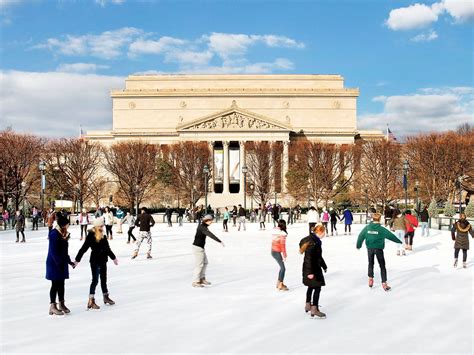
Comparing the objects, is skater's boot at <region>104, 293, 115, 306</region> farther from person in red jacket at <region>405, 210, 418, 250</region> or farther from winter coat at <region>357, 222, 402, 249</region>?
person in red jacket at <region>405, 210, 418, 250</region>

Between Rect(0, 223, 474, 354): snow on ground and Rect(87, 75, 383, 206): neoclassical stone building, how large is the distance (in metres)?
55.7

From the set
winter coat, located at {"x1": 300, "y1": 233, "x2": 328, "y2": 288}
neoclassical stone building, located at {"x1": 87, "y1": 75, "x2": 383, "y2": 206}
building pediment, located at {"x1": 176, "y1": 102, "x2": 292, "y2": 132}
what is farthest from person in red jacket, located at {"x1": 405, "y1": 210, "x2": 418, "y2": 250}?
neoclassical stone building, located at {"x1": 87, "y1": 75, "x2": 383, "y2": 206}

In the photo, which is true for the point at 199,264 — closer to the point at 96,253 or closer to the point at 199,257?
the point at 199,257

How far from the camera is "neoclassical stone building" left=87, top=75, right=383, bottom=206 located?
2766 inches

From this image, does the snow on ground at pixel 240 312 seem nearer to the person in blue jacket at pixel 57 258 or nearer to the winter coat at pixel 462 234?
the person in blue jacket at pixel 57 258

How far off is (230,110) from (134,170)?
855 inches

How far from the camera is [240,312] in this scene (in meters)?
8.78

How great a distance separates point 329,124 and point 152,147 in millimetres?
28094

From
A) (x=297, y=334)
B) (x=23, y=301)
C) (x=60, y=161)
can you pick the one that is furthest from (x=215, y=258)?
(x=60, y=161)

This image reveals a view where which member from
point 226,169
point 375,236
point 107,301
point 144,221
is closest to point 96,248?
point 107,301

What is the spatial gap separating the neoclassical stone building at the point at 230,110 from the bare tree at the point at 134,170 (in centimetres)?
1683

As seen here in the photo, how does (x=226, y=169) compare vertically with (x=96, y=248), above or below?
above

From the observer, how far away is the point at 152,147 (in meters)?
55.3

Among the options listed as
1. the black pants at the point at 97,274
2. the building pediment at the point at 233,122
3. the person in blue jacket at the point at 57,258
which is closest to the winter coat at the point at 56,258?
the person in blue jacket at the point at 57,258
